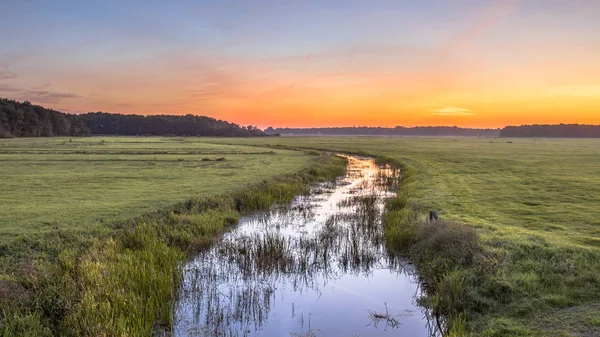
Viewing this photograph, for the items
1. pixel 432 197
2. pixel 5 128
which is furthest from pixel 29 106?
pixel 432 197

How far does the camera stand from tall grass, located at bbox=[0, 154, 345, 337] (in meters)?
8.39

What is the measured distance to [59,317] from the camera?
29.2 ft

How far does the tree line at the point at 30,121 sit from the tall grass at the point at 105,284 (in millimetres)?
147871

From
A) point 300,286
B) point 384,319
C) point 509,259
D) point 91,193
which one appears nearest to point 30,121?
point 91,193

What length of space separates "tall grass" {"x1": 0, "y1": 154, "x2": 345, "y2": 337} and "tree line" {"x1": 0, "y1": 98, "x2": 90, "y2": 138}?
147871 millimetres

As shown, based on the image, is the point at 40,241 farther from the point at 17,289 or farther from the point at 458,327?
the point at 458,327

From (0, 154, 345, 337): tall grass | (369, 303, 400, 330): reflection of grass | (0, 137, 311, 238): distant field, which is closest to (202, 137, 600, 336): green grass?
(369, 303, 400, 330): reflection of grass

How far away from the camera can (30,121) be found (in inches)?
6211

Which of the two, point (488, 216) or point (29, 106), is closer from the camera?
point (488, 216)

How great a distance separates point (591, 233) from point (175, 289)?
15.3 m

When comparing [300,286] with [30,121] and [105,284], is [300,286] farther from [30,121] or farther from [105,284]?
[30,121]

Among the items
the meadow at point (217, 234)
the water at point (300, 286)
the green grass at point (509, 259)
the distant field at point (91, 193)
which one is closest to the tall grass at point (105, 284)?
the meadow at point (217, 234)

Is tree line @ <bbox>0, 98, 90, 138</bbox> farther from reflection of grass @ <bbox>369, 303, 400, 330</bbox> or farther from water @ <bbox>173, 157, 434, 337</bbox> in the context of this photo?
reflection of grass @ <bbox>369, 303, 400, 330</bbox>

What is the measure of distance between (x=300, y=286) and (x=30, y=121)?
185 meters
